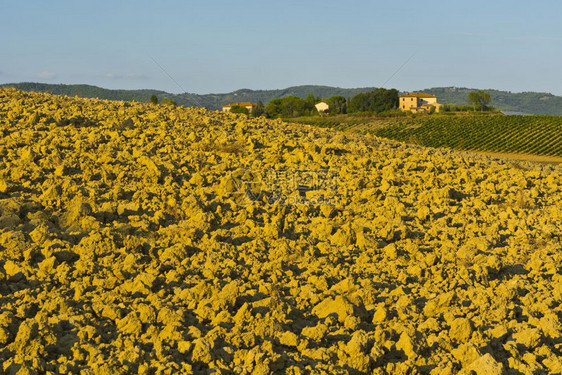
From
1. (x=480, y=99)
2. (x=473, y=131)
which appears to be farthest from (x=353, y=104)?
(x=473, y=131)

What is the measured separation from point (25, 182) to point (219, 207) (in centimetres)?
293

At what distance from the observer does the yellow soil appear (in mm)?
4715

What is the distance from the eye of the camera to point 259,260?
259 inches

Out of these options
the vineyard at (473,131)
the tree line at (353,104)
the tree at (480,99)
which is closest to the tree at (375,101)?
the tree line at (353,104)

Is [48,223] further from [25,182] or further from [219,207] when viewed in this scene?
[219,207]

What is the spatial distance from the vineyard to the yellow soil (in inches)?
1934

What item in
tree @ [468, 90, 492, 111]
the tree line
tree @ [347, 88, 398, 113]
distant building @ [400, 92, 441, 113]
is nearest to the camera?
the tree line

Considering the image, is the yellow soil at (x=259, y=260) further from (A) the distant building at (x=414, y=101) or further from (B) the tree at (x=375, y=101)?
(A) the distant building at (x=414, y=101)

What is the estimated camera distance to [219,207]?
25.9 ft

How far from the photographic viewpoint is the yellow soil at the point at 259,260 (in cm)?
471

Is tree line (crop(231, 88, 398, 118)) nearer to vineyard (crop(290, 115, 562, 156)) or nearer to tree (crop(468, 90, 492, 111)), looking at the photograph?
tree (crop(468, 90, 492, 111))

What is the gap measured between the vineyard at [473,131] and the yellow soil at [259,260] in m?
49.1

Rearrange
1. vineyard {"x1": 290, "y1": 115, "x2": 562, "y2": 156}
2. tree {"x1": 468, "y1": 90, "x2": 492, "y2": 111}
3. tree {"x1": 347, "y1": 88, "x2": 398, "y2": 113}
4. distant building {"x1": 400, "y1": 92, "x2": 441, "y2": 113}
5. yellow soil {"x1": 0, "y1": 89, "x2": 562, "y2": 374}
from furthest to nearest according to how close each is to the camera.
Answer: distant building {"x1": 400, "y1": 92, "x2": 441, "y2": 113} < tree {"x1": 468, "y1": 90, "x2": 492, "y2": 111} < tree {"x1": 347, "y1": 88, "x2": 398, "y2": 113} < vineyard {"x1": 290, "y1": 115, "x2": 562, "y2": 156} < yellow soil {"x1": 0, "y1": 89, "x2": 562, "y2": 374}

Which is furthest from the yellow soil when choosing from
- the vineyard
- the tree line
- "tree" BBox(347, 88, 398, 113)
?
"tree" BBox(347, 88, 398, 113)
